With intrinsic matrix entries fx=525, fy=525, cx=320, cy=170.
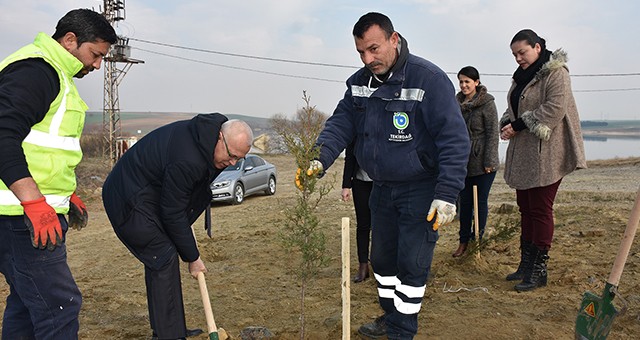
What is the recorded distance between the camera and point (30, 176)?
102 inches

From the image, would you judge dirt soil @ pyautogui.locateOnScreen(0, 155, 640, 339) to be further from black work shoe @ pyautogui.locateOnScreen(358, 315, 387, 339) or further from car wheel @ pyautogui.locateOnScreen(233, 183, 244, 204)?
car wheel @ pyautogui.locateOnScreen(233, 183, 244, 204)

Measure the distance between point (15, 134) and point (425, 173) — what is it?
232 cm

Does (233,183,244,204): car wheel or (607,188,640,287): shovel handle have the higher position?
(607,188,640,287): shovel handle

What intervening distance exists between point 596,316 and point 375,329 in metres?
1.51

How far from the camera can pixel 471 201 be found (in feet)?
18.7

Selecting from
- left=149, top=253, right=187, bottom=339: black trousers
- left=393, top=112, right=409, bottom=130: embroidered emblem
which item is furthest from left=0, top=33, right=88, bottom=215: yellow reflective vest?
left=393, top=112, right=409, bottom=130: embroidered emblem

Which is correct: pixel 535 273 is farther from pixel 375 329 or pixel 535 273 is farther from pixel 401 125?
pixel 401 125

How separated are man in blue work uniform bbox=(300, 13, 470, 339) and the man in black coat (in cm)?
64

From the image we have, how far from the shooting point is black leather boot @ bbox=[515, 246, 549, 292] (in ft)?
15.5

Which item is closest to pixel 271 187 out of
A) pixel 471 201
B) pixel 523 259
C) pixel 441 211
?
pixel 471 201

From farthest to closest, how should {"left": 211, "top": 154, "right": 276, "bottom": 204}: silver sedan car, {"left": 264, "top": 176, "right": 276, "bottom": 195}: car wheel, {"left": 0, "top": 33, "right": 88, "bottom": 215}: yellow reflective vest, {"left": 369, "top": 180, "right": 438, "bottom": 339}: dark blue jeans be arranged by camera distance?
{"left": 264, "top": 176, "right": 276, "bottom": 195}: car wheel, {"left": 211, "top": 154, "right": 276, "bottom": 204}: silver sedan car, {"left": 369, "top": 180, "right": 438, "bottom": 339}: dark blue jeans, {"left": 0, "top": 33, "right": 88, "bottom": 215}: yellow reflective vest

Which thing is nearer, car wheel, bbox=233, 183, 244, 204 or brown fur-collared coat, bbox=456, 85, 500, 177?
brown fur-collared coat, bbox=456, 85, 500, 177

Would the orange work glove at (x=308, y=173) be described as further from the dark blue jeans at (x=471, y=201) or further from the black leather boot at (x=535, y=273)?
the dark blue jeans at (x=471, y=201)

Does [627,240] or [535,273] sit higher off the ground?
[627,240]
